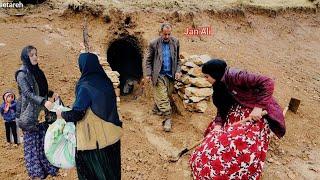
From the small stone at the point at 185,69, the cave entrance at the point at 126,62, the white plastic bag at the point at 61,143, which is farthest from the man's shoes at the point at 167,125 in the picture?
the cave entrance at the point at 126,62

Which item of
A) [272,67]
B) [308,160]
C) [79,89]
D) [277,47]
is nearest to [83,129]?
[79,89]

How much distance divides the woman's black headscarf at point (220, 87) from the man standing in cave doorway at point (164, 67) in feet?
7.30

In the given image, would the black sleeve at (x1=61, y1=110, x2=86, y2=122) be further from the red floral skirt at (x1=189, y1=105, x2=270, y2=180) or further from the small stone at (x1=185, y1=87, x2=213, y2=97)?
the small stone at (x1=185, y1=87, x2=213, y2=97)

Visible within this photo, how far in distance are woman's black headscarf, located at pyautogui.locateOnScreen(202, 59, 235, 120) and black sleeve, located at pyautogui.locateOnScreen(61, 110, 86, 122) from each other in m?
Answer: 1.33

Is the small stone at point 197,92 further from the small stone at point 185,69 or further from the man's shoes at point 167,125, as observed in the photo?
the man's shoes at point 167,125

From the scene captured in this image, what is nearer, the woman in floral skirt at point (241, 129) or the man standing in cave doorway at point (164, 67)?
the woman in floral skirt at point (241, 129)

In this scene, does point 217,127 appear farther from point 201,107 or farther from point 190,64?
point 190,64

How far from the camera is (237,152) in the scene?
4.10 metres

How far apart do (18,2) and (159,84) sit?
5.26 m

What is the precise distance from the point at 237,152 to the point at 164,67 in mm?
2764

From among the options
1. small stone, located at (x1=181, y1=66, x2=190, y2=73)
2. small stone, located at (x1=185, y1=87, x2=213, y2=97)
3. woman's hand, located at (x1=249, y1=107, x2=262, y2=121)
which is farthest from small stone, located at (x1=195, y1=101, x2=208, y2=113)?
woman's hand, located at (x1=249, y1=107, x2=262, y2=121)

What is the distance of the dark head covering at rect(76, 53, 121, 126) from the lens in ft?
12.9

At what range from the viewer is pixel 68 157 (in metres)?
4.25

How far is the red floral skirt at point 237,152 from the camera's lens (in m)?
4.10
